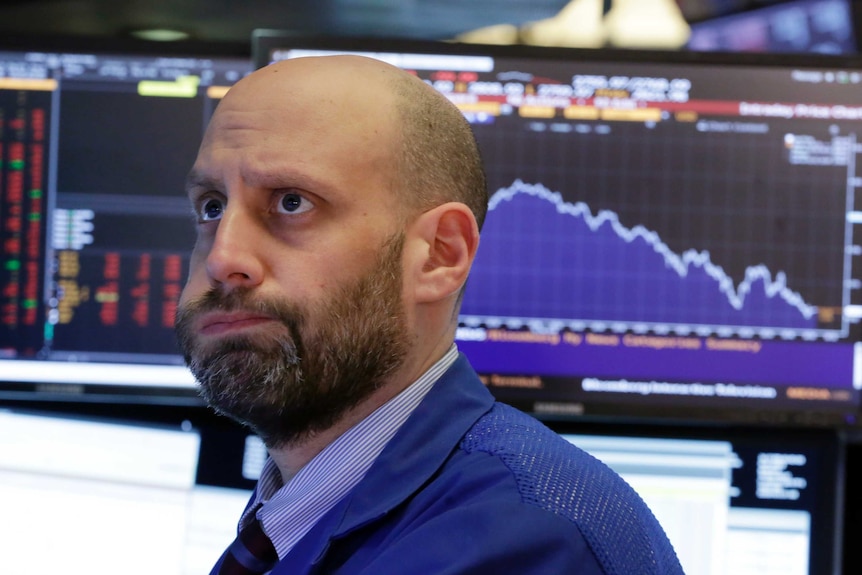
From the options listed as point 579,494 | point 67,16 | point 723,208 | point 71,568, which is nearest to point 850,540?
point 723,208

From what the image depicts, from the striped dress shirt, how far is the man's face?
0.02 m

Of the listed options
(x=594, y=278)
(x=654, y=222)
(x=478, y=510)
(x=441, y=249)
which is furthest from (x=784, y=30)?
(x=478, y=510)

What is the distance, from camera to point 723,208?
1509 millimetres

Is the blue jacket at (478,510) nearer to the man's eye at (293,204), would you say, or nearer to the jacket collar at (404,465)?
the jacket collar at (404,465)

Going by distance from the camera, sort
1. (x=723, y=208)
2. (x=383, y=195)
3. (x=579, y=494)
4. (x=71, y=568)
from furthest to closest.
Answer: (x=71, y=568), (x=723, y=208), (x=383, y=195), (x=579, y=494)

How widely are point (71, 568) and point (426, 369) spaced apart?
2.95 feet

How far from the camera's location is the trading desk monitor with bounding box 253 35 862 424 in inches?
58.9

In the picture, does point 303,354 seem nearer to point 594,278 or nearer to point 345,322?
point 345,322

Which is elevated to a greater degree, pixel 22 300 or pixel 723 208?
pixel 723 208

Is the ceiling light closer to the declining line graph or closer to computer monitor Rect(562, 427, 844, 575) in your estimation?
the declining line graph

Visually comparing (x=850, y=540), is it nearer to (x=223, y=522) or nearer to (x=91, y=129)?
(x=223, y=522)

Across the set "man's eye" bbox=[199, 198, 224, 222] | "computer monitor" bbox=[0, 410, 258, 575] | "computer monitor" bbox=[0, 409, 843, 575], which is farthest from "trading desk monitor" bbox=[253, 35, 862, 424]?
"man's eye" bbox=[199, 198, 224, 222]

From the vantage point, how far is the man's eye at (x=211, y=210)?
0.99 meters

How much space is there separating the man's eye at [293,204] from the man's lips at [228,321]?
10cm
